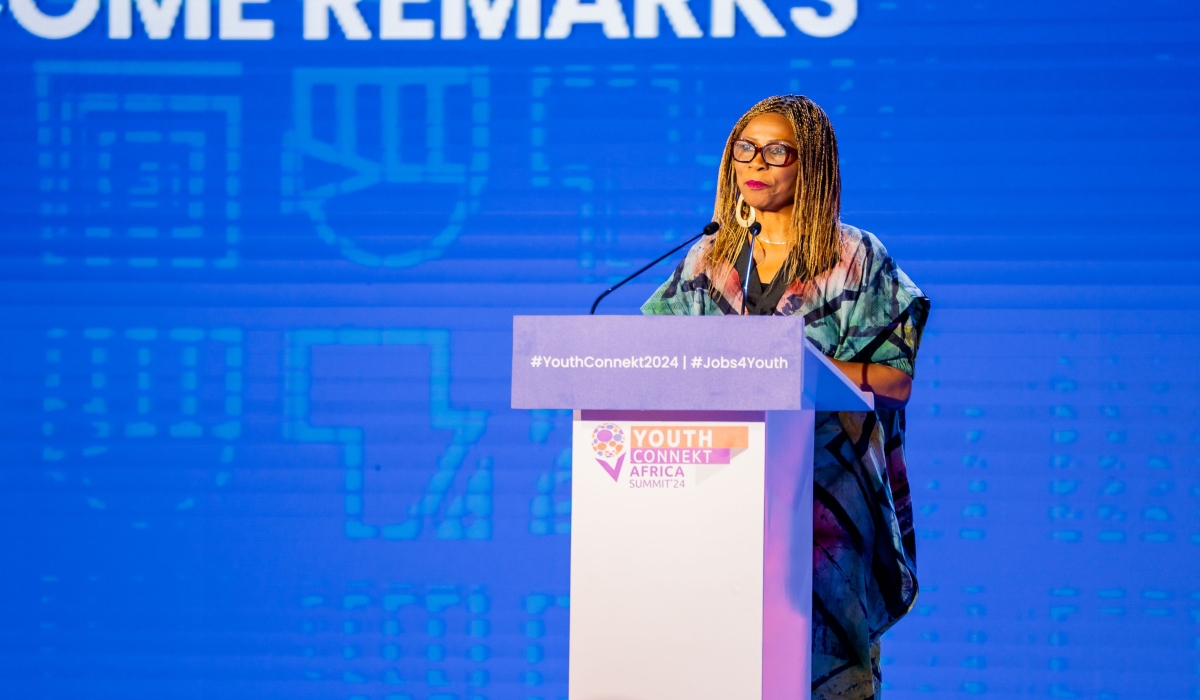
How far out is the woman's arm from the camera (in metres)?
2.21

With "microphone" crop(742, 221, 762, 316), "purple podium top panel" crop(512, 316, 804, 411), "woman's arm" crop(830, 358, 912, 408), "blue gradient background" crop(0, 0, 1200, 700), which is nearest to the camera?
"purple podium top panel" crop(512, 316, 804, 411)

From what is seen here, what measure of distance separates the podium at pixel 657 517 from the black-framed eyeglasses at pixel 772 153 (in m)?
0.86

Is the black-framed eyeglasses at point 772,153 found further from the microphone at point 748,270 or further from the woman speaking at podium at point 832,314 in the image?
the microphone at point 748,270

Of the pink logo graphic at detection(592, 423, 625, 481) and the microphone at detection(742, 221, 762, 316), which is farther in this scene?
the microphone at detection(742, 221, 762, 316)

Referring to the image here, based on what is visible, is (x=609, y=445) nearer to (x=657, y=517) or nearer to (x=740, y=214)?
(x=657, y=517)

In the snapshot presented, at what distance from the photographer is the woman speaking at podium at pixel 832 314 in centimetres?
230

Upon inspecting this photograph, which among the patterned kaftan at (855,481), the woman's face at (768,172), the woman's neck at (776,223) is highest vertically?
the woman's face at (768,172)

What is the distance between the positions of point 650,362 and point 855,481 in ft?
2.78

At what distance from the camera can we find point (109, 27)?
3.61 meters

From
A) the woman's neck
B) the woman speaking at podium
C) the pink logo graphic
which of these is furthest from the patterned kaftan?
the pink logo graphic

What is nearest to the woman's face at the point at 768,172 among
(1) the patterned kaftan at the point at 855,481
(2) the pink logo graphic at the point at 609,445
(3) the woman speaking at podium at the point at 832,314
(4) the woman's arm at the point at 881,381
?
(3) the woman speaking at podium at the point at 832,314

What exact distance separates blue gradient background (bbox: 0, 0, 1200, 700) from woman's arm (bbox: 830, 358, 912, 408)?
1208mm

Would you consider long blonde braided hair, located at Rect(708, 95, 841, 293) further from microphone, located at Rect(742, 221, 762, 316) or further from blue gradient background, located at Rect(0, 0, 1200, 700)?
blue gradient background, located at Rect(0, 0, 1200, 700)

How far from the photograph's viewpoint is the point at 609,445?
1673 mm
